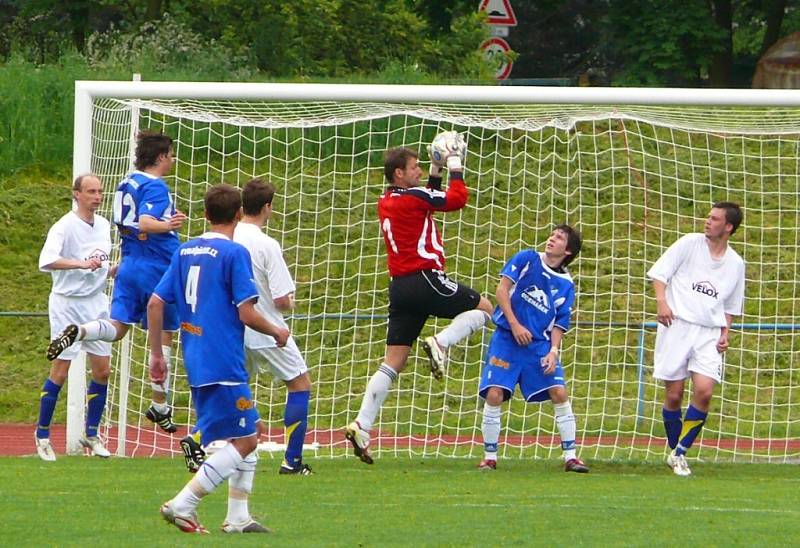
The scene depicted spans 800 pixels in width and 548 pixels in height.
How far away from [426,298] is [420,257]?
280 mm

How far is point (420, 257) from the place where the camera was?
1024 centimetres

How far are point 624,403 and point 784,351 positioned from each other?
222cm

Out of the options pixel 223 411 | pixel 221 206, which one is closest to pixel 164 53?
pixel 221 206

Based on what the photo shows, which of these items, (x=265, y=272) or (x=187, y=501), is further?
(x=265, y=272)

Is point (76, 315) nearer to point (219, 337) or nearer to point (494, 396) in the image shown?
point (494, 396)

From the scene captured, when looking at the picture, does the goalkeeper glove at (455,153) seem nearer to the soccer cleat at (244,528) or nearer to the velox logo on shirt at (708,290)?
the velox logo on shirt at (708,290)

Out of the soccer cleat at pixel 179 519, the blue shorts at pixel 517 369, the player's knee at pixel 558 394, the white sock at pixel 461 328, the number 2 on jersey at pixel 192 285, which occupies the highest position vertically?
the number 2 on jersey at pixel 192 285

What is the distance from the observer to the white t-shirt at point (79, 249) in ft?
35.7

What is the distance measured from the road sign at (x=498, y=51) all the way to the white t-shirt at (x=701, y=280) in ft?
34.7

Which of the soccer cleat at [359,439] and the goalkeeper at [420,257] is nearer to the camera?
the goalkeeper at [420,257]

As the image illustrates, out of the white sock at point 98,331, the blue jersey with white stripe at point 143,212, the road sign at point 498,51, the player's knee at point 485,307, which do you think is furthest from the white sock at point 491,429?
the road sign at point 498,51

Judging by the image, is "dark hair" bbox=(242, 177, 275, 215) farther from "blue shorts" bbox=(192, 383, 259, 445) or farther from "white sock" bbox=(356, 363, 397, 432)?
"blue shorts" bbox=(192, 383, 259, 445)

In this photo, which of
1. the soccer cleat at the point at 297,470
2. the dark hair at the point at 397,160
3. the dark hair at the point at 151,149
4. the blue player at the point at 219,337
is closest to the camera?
the blue player at the point at 219,337

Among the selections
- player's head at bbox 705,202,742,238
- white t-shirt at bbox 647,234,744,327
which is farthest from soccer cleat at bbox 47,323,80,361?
player's head at bbox 705,202,742,238
